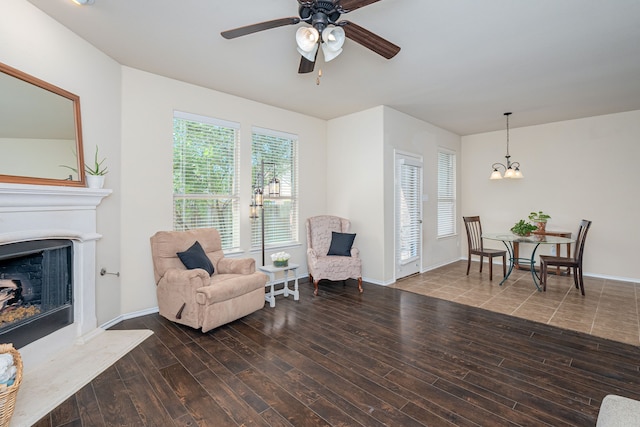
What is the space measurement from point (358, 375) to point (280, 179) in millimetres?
3322

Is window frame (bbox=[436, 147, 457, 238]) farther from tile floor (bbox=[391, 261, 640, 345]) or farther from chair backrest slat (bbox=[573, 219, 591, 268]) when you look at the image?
chair backrest slat (bbox=[573, 219, 591, 268])

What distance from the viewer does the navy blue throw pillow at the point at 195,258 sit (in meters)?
3.35

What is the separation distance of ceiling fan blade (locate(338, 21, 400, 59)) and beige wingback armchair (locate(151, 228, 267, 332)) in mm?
2533

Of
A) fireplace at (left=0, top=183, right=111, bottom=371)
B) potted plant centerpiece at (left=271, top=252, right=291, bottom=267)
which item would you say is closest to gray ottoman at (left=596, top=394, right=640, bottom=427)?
potted plant centerpiece at (left=271, top=252, right=291, bottom=267)

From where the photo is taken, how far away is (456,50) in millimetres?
3029

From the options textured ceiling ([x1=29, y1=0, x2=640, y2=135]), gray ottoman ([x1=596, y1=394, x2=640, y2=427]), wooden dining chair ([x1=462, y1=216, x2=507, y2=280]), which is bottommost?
gray ottoman ([x1=596, y1=394, x2=640, y2=427])

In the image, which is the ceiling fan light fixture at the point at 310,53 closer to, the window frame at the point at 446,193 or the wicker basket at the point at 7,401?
the wicker basket at the point at 7,401

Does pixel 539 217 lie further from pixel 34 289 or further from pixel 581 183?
pixel 34 289

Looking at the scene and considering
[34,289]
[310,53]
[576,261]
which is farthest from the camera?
[576,261]

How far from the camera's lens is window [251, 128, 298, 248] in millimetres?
4613

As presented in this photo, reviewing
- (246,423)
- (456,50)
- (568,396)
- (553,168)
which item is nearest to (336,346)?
(246,423)

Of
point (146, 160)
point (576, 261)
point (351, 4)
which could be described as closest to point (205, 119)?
point (146, 160)

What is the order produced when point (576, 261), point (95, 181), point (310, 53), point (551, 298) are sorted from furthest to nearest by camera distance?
point (576, 261)
point (551, 298)
point (95, 181)
point (310, 53)

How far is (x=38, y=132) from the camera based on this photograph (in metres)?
2.47
